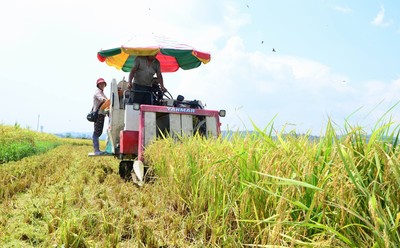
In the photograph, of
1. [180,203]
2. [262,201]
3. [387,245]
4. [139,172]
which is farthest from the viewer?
[139,172]

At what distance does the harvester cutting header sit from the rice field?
0.87 metres

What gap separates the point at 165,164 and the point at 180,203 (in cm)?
91

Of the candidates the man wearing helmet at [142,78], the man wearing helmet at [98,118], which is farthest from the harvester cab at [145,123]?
the man wearing helmet at [98,118]

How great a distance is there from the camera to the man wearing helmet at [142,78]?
600 cm

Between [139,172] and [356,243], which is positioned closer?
[356,243]

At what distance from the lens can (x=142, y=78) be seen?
6.14 m

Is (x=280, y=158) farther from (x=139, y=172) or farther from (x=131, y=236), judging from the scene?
(x=139, y=172)

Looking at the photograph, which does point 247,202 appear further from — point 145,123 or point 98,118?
point 98,118

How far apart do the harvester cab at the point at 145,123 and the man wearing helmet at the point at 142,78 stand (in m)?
0.13

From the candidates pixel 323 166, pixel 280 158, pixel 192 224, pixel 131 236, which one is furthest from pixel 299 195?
pixel 131 236

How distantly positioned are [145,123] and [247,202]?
10.4 ft

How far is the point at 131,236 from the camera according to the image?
8.86ft

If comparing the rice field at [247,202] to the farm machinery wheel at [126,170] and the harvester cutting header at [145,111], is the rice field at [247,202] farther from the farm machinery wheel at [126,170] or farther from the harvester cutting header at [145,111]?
the farm machinery wheel at [126,170]

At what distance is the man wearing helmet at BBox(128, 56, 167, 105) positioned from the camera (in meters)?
6.00
